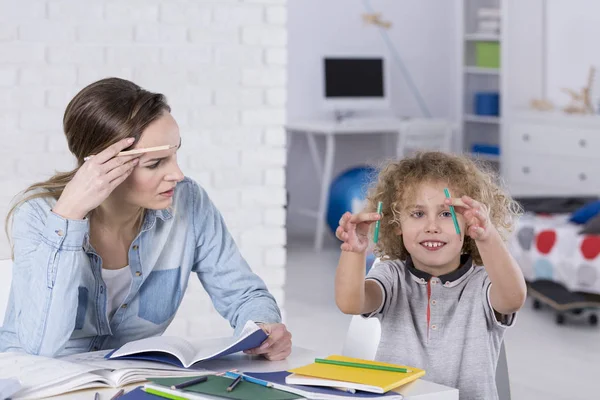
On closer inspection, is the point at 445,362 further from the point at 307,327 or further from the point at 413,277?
the point at 307,327

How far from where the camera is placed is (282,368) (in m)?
1.50

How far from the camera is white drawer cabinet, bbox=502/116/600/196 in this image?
20.3 ft

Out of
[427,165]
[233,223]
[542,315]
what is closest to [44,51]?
[233,223]

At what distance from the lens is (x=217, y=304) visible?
6.20 ft

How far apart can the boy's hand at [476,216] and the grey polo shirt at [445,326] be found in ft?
0.68

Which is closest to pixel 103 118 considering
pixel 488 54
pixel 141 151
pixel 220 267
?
pixel 141 151

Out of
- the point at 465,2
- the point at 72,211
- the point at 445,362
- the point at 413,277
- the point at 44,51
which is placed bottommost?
the point at 445,362

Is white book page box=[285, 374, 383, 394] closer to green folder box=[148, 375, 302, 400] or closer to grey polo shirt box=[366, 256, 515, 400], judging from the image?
green folder box=[148, 375, 302, 400]

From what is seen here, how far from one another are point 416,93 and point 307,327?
3608mm

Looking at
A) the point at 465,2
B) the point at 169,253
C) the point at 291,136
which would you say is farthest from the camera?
the point at 465,2

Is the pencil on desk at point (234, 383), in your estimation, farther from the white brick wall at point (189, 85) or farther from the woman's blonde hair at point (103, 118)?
the white brick wall at point (189, 85)

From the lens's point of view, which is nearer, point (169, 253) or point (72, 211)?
point (72, 211)

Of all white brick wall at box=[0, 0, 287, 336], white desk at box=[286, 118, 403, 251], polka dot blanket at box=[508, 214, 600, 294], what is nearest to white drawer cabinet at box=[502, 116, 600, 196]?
white desk at box=[286, 118, 403, 251]

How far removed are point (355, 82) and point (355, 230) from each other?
5393 millimetres
